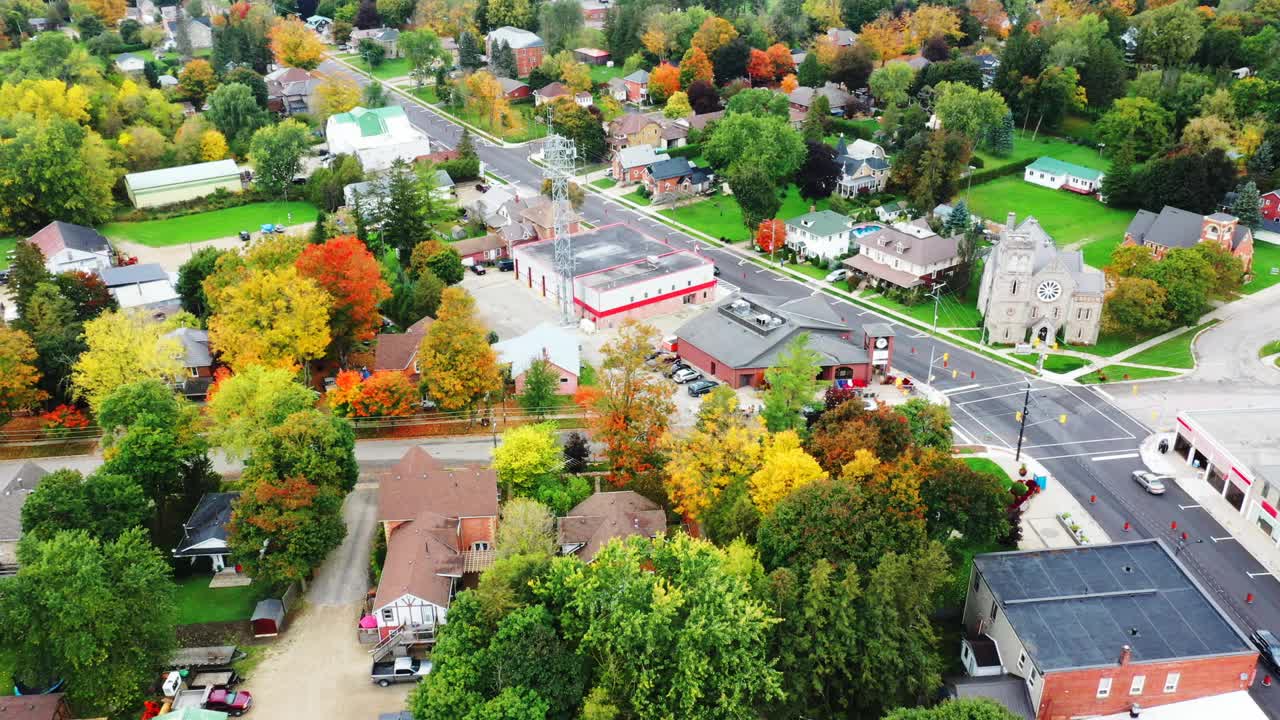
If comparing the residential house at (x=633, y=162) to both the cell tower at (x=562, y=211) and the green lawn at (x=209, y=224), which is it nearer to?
the cell tower at (x=562, y=211)

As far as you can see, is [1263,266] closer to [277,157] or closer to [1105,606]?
[1105,606]

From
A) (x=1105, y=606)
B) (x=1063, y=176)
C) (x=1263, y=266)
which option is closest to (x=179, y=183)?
(x=1063, y=176)

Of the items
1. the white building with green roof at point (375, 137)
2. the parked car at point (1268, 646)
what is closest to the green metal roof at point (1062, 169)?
the white building with green roof at point (375, 137)

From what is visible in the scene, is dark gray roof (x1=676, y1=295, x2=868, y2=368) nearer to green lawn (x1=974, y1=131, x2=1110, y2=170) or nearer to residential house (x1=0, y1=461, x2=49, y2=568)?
residential house (x1=0, y1=461, x2=49, y2=568)

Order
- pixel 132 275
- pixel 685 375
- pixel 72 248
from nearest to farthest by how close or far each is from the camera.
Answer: pixel 685 375 → pixel 132 275 → pixel 72 248

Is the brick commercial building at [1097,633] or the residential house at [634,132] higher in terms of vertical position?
the residential house at [634,132]
